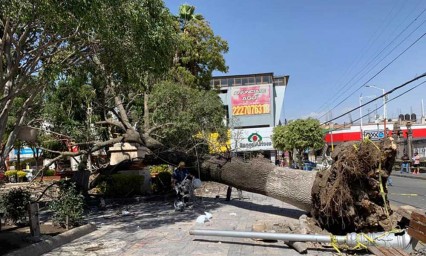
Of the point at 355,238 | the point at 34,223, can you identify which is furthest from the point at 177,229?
the point at 355,238

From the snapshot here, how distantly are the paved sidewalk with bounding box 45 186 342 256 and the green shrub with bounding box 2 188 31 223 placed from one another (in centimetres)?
168

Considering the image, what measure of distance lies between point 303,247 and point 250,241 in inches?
46.4

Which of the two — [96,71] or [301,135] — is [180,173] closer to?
[96,71]

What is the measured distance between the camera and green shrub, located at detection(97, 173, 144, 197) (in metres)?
15.7

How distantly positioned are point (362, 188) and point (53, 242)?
5950 mm

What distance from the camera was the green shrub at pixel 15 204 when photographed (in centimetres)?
980

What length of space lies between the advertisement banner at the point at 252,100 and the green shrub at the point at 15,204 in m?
42.6

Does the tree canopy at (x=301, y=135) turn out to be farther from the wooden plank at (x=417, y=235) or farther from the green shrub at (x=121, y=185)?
the wooden plank at (x=417, y=235)

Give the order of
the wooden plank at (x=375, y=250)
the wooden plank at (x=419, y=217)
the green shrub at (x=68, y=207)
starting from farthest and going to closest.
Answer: the green shrub at (x=68, y=207)
the wooden plank at (x=375, y=250)
the wooden plank at (x=419, y=217)

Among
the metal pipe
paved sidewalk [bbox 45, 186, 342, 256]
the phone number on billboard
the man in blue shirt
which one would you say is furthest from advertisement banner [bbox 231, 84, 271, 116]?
the metal pipe

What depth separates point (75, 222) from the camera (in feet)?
31.8

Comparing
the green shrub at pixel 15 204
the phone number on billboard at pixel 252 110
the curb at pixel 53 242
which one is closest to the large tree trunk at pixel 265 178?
the curb at pixel 53 242

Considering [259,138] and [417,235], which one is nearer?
[417,235]

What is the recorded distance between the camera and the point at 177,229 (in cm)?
1001
